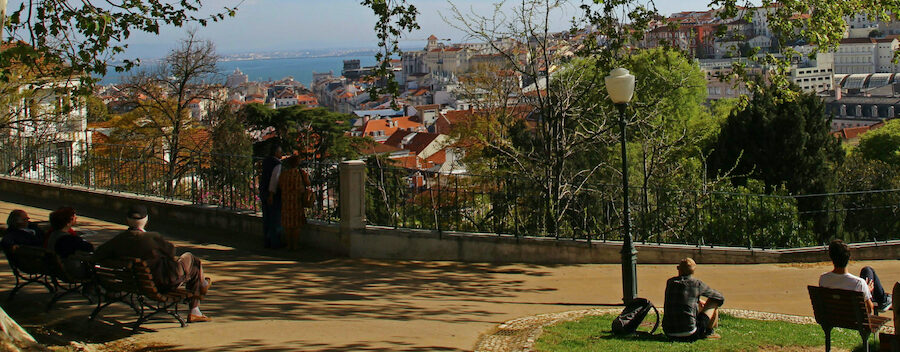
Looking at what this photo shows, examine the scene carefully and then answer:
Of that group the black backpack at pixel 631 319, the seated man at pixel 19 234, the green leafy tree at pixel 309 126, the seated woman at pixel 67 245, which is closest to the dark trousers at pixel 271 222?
the seated man at pixel 19 234

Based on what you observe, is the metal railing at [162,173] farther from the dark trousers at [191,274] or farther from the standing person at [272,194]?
the dark trousers at [191,274]

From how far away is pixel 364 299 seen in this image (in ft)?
29.6

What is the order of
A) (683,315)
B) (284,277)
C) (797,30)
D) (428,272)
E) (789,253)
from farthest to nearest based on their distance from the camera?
(797,30) < (789,253) < (428,272) < (284,277) < (683,315)

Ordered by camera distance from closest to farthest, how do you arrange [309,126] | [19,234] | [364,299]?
1. [19,234]
2. [364,299]
3. [309,126]

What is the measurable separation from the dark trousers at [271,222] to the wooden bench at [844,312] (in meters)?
6.81

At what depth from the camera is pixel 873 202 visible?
16391 mm

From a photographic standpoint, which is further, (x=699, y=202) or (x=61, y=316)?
(x=699, y=202)

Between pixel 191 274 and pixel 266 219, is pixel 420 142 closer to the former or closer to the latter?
pixel 266 219

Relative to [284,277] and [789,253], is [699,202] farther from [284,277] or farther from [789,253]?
[284,277]

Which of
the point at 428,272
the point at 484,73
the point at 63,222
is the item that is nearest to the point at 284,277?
the point at 428,272

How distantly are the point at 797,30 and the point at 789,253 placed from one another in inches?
177

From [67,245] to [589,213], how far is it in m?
8.42

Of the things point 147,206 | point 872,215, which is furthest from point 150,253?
point 872,215

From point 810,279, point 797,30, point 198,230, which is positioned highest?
point 797,30
